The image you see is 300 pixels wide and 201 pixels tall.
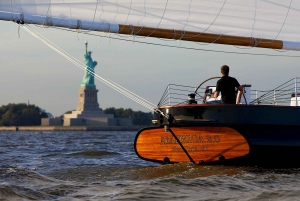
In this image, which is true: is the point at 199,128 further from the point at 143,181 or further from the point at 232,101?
the point at 143,181

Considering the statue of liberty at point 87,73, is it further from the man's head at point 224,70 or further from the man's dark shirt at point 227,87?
the man's dark shirt at point 227,87

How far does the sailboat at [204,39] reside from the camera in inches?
423

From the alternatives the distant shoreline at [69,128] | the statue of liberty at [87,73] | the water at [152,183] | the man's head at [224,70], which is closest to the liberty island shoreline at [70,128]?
the distant shoreline at [69,128]

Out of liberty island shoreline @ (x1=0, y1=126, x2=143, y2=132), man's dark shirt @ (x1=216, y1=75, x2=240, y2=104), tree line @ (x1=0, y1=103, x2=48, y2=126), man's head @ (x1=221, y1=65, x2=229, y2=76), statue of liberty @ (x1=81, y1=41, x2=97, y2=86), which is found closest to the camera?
man's dark shirt @ (x1=216, y1=75, x2=240, y2=104)

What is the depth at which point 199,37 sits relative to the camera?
37.7 ft

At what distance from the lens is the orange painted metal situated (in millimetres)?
10891

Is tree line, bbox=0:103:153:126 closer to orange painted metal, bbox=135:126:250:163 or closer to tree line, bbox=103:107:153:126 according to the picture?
tree line, bbox=103:107:153:126

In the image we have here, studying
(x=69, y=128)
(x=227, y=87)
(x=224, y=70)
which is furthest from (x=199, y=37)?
(x=69, y=128)

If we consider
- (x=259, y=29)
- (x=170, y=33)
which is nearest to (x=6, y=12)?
(x=170, y=33)

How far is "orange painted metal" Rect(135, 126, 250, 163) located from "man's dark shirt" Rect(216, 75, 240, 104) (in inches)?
21.5

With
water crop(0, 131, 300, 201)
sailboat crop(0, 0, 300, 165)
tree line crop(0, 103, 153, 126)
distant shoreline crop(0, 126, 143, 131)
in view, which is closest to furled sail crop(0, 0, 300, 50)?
sailboat crop(0, 0, 300, 165)

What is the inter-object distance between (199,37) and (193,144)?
170 centimetres

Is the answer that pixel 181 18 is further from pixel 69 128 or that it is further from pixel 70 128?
pixel 69 128

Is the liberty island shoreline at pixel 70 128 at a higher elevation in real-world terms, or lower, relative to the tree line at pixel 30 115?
lower
